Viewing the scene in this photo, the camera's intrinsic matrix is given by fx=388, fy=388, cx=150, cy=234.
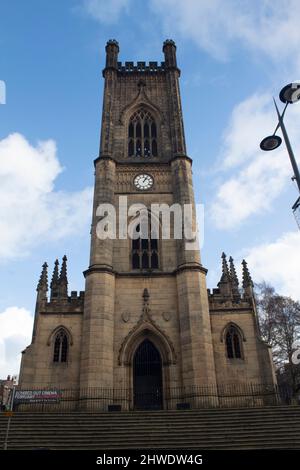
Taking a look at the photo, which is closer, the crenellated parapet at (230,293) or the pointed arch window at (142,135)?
the crenellated parapet at (230,293)

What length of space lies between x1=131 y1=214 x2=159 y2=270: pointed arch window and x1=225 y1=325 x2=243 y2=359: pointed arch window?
20.7 feet

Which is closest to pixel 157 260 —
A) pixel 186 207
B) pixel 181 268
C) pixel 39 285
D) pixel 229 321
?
pixel 181 268

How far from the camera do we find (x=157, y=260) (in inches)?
1041

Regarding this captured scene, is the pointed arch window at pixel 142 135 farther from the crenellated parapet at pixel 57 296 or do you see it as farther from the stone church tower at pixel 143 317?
the crenellated parapet at pixel 57 296

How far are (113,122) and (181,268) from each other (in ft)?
46.4

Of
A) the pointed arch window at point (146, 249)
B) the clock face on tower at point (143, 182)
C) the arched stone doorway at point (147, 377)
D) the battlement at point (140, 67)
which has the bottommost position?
the arched stone doorway at point (147, 377)

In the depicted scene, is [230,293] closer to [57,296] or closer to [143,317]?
[143,317]

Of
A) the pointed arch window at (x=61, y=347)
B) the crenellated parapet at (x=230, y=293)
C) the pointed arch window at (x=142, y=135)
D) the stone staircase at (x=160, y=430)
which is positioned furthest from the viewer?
the pointed arch window at (x=142, y=135)

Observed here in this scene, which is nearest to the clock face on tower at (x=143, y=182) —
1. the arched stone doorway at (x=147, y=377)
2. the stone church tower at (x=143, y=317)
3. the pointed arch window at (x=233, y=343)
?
the stone church tower at (x=143, y=317)

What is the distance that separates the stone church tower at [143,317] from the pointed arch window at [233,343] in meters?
0.06

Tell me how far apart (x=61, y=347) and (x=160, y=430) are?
928cm

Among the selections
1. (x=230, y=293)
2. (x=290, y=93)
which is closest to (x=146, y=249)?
(x=230, y=293)

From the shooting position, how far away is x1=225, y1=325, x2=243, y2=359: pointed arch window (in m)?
23.2

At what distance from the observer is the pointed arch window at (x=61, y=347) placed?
23000 millimetres
